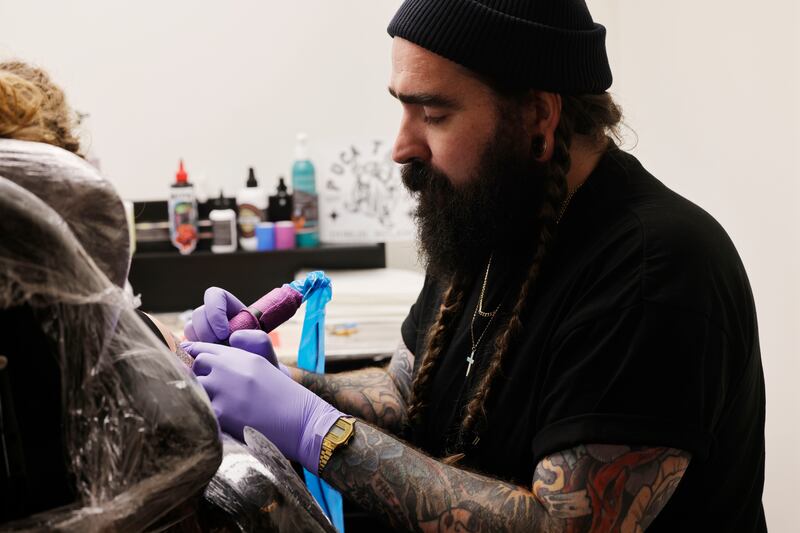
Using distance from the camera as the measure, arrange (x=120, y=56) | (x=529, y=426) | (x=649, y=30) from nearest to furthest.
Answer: (x=529, y=426) → (x=649, y=30) → (x=120, y=56)

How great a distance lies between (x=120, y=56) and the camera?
108 inches

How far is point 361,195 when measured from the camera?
277 cm

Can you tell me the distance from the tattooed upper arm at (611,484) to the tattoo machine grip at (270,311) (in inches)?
19.2

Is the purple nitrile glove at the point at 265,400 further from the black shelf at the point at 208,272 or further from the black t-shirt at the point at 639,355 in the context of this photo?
the black shelf at the point at 208,272

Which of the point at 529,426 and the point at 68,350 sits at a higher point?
the point at 68,350

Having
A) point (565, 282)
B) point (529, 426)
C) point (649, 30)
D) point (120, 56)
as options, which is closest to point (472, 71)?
point (565, 282)

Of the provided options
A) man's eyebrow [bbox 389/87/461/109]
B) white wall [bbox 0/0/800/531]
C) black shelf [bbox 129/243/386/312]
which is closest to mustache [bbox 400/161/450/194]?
man's eyebrow [bbox 389/87/461/109]

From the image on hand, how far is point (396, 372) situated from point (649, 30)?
1513 mm

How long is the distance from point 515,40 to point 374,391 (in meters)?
0.75

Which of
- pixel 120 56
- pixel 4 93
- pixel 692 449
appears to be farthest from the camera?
pixel 120 56

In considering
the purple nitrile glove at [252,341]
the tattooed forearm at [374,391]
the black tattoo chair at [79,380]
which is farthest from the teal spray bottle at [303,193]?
the black tattoo chair at [79,380]

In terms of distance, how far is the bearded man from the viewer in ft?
3.40

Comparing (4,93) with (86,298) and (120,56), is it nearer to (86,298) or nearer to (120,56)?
(86,298)

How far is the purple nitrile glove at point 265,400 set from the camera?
107 centimetres
